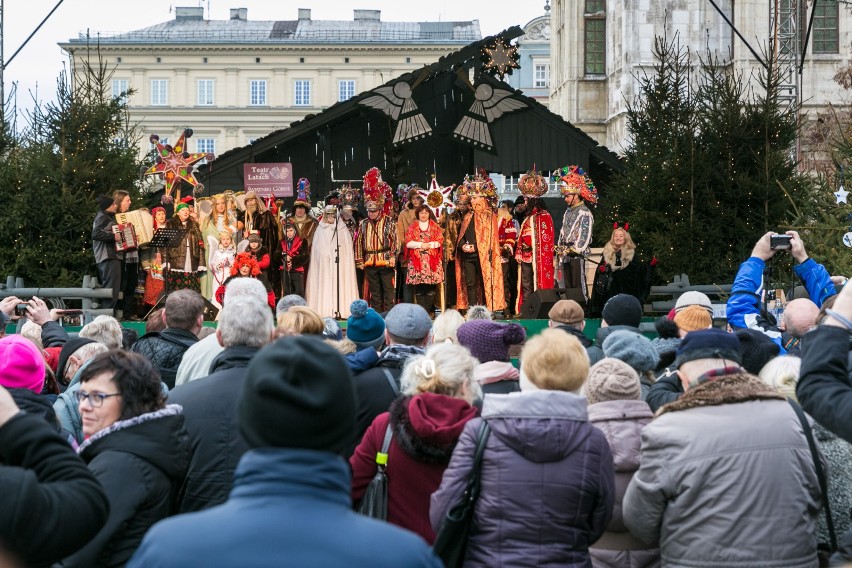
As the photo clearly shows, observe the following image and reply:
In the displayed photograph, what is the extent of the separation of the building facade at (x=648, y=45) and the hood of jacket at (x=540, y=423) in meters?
29.6

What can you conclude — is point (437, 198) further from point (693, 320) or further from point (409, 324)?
point (409, 324)

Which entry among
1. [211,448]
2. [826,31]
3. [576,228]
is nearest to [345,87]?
[826,31]

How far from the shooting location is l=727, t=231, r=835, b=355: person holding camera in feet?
20.8

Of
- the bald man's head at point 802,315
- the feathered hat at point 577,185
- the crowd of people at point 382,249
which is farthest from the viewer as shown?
Answer: the feathered hat at point 577,185

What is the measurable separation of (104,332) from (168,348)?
0.64 meters

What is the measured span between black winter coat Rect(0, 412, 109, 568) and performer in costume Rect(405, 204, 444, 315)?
15846 mm

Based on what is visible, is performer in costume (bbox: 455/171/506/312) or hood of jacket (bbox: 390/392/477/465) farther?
performer in costume (bbox: 455/171/506/312)

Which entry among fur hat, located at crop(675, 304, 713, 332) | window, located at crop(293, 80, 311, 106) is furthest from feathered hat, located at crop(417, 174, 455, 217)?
window, located at crop(293, 80, 311, 106)

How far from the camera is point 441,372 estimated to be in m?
4.66

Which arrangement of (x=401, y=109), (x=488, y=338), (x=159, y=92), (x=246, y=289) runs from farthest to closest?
(x=159, y=92)
(x=401, y=109)
(x=246, y=289)
(x=488, y=338)

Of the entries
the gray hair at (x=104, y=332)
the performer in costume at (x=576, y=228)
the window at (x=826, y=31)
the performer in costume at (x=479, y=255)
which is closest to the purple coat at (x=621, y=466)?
the gray hair at (x=104, y=332)

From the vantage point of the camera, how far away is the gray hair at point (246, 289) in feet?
17.7

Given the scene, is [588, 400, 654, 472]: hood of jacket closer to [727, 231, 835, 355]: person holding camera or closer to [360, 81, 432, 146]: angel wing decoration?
[727, 231, 835, 355]: person holding camera

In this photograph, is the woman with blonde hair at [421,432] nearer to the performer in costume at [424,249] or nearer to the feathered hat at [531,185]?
the performer in costume at [424,249]
